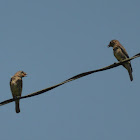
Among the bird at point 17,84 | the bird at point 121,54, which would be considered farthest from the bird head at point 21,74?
the bird at point 121,54

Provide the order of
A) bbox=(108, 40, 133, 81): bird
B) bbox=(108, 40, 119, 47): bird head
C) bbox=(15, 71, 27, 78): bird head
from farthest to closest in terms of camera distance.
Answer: bbox=(108, 40, 119, 47): bird head → bbox=(15, 71, 27, 78): bird head → bbox=(108, 40, 133, 81): bird

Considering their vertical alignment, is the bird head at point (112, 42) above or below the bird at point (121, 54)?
above

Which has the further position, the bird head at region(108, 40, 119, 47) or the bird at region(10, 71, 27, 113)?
the bird head at region(108, 40, 119, 47)

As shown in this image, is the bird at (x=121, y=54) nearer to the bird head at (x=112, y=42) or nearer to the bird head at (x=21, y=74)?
the bird head at (x=112, y=42)

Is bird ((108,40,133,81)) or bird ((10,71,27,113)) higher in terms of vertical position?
bird ((108,40,133,81))

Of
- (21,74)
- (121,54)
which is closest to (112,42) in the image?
(121,54)

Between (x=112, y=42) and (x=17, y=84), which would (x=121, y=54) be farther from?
(x=17, y=84)

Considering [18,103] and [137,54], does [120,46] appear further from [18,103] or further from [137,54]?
[137,54]

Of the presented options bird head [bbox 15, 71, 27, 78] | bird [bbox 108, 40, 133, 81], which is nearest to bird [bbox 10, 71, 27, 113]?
bird head [bbox 15, 71, 27, 78]

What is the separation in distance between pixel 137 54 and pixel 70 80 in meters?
1.14

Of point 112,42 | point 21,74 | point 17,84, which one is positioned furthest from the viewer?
point 112,42

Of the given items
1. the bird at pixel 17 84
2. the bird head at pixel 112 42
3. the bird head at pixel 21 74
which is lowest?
the bird at pixel 17 84

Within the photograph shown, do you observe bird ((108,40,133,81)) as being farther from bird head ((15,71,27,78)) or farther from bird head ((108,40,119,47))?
bird head ((15,71,27,78))

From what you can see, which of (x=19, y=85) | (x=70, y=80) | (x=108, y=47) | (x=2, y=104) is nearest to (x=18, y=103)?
(x=19, y=85)
